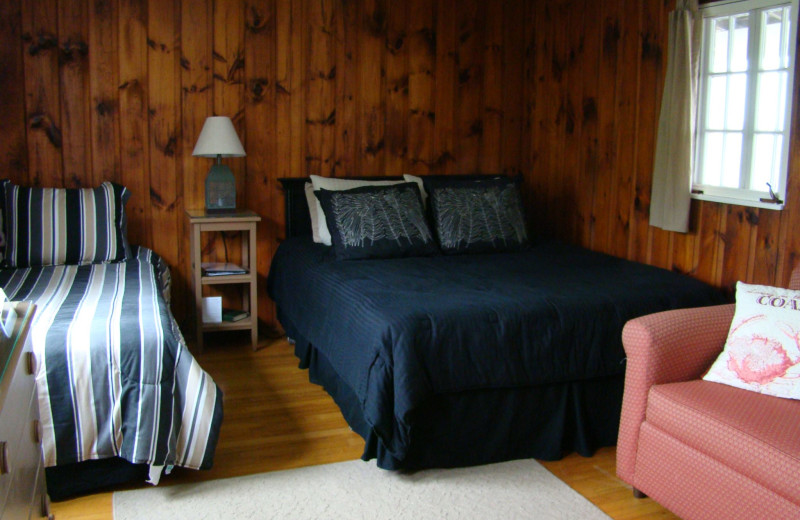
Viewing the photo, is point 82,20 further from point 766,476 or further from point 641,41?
point 766,476

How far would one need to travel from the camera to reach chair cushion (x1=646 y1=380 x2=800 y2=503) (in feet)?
6.78

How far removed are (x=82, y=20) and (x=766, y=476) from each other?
3.69 metres

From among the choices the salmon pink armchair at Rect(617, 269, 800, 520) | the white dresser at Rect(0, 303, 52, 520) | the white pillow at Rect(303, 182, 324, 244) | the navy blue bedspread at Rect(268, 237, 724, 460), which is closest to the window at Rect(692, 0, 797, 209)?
the navy blue bedspread at Rect(268, 237, 724, 460)

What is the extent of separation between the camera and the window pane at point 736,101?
11.1 feet

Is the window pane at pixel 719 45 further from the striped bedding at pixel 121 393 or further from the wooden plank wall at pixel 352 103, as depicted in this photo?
the striped bedding at pixel 121 393

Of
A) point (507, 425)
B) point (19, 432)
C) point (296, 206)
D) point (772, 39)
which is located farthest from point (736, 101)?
point (19, 432)

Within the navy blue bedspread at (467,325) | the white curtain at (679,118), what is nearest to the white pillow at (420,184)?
the navy blue bedspread at (467,325)

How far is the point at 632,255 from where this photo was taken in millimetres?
4062

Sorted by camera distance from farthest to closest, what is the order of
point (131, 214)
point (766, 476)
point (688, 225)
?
point (131, 214)
point (688, 225)
point (766, 476)

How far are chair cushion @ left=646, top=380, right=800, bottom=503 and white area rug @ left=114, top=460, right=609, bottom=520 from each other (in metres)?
0.42

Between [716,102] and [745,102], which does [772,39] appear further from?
[716,102]

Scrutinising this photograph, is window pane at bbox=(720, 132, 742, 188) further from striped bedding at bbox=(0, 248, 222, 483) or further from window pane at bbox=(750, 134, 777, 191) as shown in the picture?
striped bedding at bbox=(0, 248, 222, 483)

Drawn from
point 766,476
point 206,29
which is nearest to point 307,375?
point 206,29

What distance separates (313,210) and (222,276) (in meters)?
0.61
